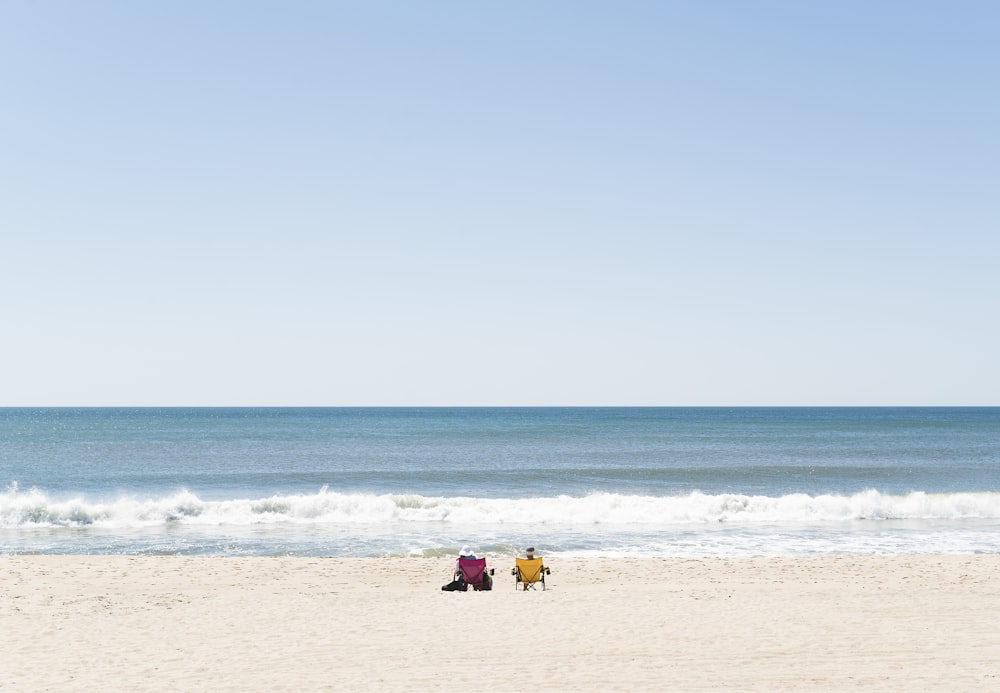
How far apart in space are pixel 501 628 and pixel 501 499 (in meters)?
19.2

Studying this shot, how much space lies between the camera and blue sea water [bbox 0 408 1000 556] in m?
22.0

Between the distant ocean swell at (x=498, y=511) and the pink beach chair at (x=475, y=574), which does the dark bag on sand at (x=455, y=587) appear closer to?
the pink beach chair at (x=475, y=574)

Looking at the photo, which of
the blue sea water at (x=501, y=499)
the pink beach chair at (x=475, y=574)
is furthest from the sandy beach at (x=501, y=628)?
the blue sea water at (x=501, y=499)

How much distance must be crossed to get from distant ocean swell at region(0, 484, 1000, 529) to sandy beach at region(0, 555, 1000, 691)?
8.25 metres

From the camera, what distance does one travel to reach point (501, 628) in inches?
469

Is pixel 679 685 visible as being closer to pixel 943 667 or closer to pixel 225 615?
pixel 943 667

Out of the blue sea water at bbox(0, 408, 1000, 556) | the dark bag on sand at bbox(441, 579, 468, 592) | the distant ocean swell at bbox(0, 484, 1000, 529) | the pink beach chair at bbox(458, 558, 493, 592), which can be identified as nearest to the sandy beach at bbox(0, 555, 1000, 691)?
the dark bag on sand at bbox(441, 579, 468, 592)

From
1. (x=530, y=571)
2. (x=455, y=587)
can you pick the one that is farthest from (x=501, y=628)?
(x=455, y=587)

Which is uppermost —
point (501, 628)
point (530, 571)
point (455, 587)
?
point (530, 571)

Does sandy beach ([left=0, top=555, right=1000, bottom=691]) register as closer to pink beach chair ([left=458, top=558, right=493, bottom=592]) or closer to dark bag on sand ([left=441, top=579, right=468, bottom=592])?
dark bag on sand ([left=441, top=579, right=468, bottom=592])

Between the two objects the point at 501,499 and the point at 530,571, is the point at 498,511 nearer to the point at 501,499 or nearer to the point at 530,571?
the point at 501,499

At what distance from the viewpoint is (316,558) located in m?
19.0

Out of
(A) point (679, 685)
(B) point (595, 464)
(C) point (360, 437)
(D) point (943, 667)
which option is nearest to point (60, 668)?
(A) point (679, 685)

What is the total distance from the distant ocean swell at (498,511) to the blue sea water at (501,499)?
0.24 feet
